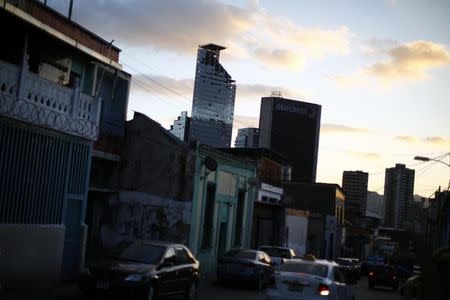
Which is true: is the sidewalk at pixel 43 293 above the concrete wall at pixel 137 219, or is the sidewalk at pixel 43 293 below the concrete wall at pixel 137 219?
below

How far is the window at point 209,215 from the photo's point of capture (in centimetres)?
2878

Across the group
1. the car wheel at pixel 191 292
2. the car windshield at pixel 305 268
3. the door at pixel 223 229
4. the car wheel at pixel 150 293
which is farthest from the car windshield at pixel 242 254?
the car wheel at pixel 150 293

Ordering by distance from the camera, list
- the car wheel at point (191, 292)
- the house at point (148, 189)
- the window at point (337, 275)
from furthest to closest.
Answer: the house at point (148, 189), the car wheel at point (191, 292), the window at point (337, 275)

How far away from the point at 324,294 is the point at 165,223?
1240cm

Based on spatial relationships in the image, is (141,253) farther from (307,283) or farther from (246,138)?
(246,138)

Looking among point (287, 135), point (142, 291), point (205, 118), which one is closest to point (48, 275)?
point (142, 291)

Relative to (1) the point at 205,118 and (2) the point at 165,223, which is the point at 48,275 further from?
(1) the point at 205,118

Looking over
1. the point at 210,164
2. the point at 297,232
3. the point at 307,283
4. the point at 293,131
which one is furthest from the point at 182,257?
the point at 293,131

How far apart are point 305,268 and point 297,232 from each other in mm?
31175

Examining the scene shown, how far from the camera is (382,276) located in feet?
114

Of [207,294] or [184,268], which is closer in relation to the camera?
[184,268]

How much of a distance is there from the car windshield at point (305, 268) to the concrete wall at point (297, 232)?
27832mm

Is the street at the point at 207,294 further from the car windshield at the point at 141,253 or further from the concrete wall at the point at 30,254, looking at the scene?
the car windshield at the point at 141,253

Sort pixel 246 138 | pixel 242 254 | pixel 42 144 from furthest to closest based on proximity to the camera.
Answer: pixel 246 138
pixel 242 254
pixel 42 144
